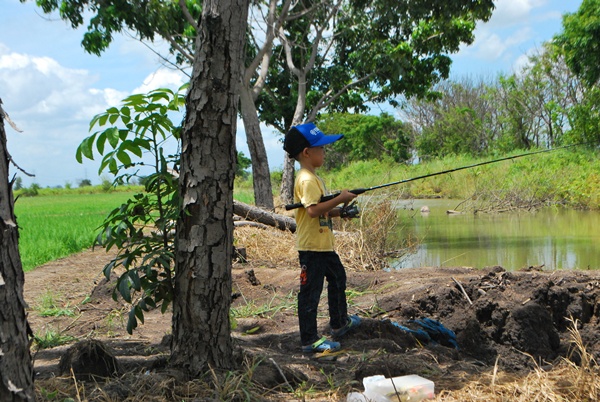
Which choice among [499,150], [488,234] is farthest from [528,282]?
[499,150]

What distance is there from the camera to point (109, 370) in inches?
140

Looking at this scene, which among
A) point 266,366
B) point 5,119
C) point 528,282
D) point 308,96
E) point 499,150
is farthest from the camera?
point 499,150

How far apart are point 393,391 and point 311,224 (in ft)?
4.93

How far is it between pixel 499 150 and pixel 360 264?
33397 millimetres

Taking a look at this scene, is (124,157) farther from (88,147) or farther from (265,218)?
(265,218)

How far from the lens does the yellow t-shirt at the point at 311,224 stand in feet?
14.5

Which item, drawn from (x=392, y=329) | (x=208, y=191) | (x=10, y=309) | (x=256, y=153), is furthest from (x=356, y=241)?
(x=10, y=309)

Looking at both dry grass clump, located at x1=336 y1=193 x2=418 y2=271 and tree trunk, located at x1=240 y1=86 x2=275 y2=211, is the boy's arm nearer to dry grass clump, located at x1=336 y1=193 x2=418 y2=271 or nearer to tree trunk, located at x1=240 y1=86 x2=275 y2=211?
dry grass clump, located at x1=336 y1=193 x2=418 y2=271

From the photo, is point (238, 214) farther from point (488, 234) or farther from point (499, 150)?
point (499, 150)

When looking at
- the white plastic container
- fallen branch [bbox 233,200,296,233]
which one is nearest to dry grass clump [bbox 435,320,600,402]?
the white plastic container

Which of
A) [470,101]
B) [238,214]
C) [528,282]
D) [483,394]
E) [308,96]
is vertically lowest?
[483,394]

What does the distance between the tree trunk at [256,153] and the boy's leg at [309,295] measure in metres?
10.9

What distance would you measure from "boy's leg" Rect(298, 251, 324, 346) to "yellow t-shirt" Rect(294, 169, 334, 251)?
0.25 feet

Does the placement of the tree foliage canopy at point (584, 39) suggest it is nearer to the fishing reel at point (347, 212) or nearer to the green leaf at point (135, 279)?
the fishing reel at point (347, 212)
